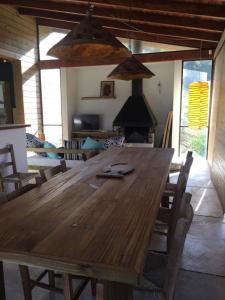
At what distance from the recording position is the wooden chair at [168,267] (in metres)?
1.13

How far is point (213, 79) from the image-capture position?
564 cm

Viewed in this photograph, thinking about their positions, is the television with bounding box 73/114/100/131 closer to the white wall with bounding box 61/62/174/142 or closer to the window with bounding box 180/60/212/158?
the white wall with bounding box 61/62/174/142

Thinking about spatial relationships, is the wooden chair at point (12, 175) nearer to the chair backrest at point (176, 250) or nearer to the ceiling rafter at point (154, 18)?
the chair backrest at point (176, 250)

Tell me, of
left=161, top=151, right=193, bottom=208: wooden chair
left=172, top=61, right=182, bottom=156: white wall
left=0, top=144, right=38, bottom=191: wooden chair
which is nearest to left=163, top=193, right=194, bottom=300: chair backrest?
left=161, top=151, right=193, bottom=208: wooden chair

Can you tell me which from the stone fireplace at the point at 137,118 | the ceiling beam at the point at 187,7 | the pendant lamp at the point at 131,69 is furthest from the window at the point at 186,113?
the pendant lamp at the point at 131,69

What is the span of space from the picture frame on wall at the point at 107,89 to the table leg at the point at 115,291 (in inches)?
268

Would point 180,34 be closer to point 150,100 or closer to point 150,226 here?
point 150,100

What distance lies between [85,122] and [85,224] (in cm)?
649

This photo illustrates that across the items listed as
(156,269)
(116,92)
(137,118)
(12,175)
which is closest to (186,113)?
(137,118)

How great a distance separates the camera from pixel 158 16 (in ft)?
13.4

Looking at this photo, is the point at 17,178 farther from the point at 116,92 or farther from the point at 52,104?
the point at 116,92

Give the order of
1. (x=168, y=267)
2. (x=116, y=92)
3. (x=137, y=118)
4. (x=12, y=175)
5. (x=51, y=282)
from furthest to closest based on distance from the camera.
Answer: (x=116, y=92)
(x=137, y=118)
(x=12, y=175)
(x=51, y=282)
(x=168, y=267)

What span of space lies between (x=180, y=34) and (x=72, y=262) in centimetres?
476

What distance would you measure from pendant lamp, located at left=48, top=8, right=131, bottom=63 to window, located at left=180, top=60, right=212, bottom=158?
14.0 ft
